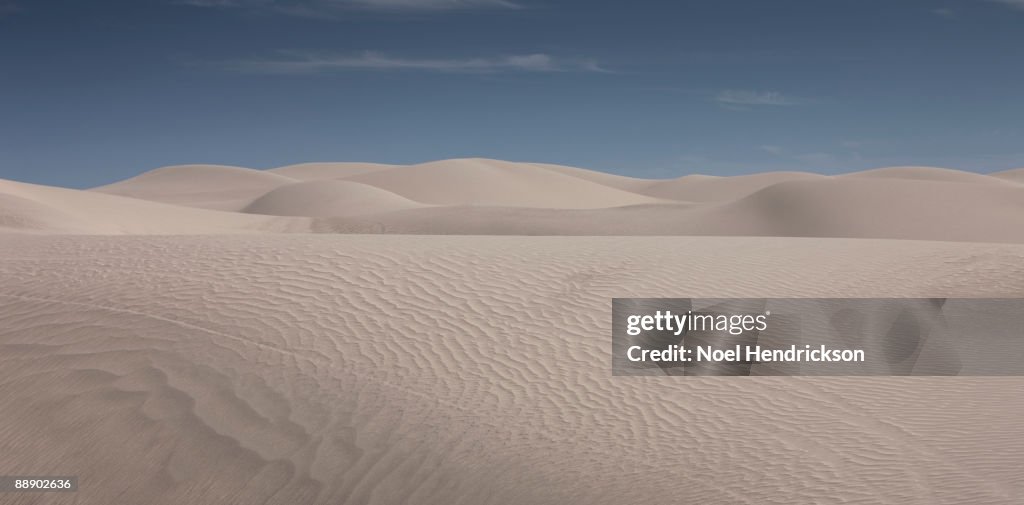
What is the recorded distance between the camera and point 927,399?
6578 millimetres

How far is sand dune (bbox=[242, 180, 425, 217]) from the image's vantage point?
171 feet

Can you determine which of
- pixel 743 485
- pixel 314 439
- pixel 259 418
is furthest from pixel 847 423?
pixel 259 418

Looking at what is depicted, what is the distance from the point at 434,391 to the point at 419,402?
0.66ft

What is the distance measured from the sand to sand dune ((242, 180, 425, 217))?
41360 mm

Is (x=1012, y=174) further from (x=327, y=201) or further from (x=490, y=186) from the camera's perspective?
(x=327, y=201)

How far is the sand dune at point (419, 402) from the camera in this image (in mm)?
5238

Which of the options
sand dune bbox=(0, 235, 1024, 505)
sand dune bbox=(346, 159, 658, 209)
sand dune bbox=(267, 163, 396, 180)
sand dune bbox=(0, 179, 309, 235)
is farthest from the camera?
sand dune bbox=(267, 163, 396, 180)

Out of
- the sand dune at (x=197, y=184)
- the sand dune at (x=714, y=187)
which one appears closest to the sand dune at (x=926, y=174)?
the sand dune at (x=714, y=187)

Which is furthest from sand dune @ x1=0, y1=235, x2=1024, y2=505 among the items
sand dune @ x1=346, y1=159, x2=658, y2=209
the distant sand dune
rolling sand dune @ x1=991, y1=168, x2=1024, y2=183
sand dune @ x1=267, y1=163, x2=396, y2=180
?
rolling sand dune @ x1=991, y1=168, x2=1024, y2=183

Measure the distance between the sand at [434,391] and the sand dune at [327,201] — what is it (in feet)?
136

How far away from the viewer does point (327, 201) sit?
55719 mm

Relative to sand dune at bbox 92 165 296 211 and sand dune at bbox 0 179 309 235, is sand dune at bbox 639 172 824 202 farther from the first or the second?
sand dune at bbox 0 179 309 235

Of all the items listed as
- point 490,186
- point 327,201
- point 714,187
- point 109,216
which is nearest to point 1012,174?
point 714,187

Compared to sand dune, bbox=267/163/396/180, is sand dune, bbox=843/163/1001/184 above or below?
below
